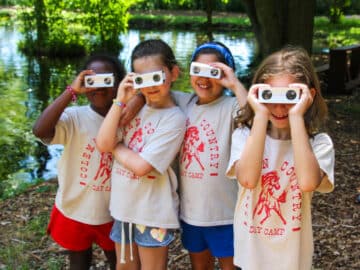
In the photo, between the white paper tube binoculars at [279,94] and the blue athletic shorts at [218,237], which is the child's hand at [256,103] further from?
the blue athletic shorts at [218,237]

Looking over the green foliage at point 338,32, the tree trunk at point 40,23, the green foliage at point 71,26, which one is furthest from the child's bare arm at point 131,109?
the green foliage at point 338,32

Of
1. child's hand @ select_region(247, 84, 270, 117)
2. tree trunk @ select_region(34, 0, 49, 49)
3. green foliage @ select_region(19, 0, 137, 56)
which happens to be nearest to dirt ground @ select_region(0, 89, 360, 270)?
child's hand @ select_region(247, 84, 270, 117)

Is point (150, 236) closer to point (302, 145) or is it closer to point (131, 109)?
point (131, 109)

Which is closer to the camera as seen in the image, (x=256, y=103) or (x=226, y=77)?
(x=256, y=103)

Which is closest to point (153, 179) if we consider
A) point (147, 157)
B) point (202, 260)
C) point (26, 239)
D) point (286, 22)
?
point (147, 157)

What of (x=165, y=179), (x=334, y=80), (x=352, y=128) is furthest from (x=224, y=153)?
(x=334, y=80)

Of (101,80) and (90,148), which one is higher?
(101,80)

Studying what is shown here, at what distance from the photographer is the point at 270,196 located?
1.97 meters

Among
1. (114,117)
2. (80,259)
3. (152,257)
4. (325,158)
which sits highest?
(114,117)

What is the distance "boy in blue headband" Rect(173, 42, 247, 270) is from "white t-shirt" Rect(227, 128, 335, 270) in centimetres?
21

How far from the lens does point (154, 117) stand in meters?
2.24

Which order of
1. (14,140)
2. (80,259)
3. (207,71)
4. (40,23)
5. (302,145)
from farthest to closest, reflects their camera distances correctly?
(40,23)
(14,140)
(80,259)
(207,71)
(302,145)

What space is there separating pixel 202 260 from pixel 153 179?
48 centimetres

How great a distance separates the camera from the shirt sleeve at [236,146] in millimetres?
2006
